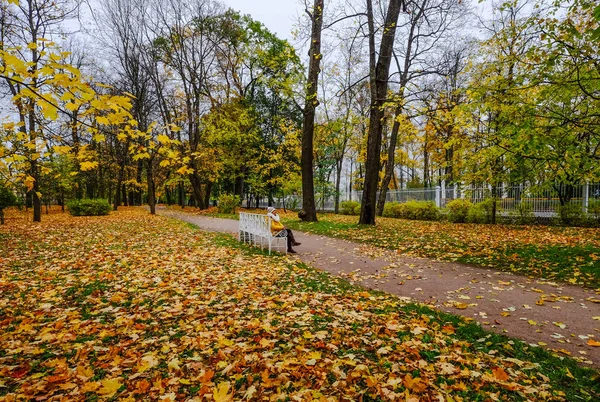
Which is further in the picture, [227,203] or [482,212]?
[227,203]

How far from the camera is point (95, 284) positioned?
5.58 metres

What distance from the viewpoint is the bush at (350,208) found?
2348cm

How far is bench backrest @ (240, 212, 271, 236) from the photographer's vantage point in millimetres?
8560

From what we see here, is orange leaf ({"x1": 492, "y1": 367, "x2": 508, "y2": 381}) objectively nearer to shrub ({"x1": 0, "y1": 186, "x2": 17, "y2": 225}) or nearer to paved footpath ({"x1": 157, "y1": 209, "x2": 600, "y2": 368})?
paved footpath ({"x1": 157, "y1": 209, "x2": 600, "y2": 368})

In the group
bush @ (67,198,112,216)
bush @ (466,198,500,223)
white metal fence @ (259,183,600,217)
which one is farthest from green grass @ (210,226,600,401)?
bush @ (67,198,112,216)

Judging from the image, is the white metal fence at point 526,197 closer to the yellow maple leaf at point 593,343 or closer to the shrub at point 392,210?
the shrub at point 392,210

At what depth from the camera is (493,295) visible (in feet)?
16.6

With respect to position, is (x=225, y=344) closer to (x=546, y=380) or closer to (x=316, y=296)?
(x=316, y=296)

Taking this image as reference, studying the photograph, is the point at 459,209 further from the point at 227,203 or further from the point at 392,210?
the point at 227,203

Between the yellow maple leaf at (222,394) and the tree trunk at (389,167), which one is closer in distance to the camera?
the yellow maple leaf at (222,394)

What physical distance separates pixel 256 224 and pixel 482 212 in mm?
12068

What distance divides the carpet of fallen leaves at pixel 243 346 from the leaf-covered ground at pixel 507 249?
11.6ft

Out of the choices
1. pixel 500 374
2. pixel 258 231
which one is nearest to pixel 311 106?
pixel 258 231

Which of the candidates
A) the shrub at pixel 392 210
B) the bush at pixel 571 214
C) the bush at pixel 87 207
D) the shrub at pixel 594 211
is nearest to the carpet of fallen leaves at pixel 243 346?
the bush at pixel 571 214
